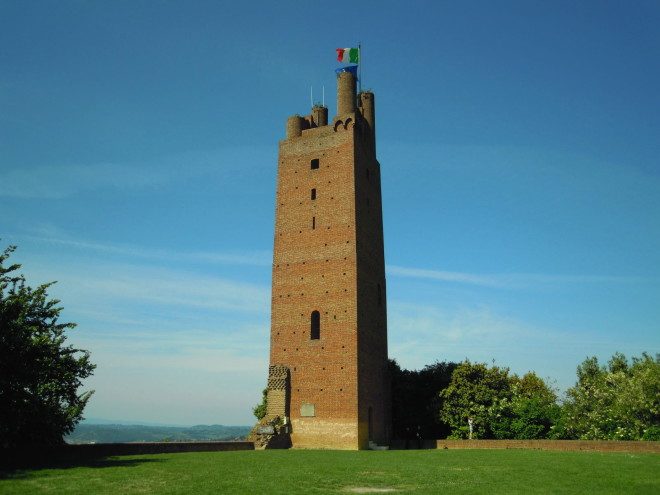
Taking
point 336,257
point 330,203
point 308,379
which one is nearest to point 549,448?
point 308,379

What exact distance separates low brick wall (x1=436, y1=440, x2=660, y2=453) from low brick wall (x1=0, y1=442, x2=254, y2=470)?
13549 mm

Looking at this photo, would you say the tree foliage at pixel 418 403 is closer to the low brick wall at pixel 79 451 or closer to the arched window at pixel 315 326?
the arched window at pixel 315 326

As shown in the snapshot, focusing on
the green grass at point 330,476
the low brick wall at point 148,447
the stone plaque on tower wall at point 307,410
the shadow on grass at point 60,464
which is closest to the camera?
the green grass at point 330,476

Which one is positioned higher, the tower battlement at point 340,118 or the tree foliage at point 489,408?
the tower battlement at point 340,118

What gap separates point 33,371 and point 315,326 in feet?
50.5

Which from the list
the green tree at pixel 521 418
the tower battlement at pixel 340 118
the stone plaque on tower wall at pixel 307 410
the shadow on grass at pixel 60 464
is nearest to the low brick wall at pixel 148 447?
the shadow on grass at pixel 60 464

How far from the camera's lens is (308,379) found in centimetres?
2886

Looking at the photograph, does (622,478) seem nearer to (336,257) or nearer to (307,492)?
(307,492)

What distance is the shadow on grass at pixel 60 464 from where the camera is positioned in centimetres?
1332

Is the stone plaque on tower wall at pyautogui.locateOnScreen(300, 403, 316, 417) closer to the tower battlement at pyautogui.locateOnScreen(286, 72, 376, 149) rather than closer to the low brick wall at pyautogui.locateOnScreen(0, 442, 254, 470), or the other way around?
the low brick wall at pyautogui.locateOnScreen(0, 442, 254, 470)

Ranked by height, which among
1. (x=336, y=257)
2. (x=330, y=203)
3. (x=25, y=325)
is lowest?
(x=25, y=325)

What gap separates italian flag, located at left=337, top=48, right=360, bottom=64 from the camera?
114 ft

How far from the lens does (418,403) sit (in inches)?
1366

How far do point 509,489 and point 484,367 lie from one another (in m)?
23.5
